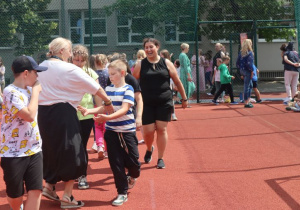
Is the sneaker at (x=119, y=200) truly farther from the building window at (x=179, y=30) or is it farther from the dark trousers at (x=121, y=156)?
the building window at (x=179, y=30)

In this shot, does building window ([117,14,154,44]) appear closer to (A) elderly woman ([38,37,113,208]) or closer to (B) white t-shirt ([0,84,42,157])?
(A) elderly woman ([38,37,113,208])

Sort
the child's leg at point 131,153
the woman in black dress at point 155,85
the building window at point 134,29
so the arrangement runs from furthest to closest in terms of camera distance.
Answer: the building window at point 134,29
the woman in black dress at point 155,85
the child's leg at point 131,153

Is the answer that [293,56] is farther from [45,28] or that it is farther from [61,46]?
[61,46]

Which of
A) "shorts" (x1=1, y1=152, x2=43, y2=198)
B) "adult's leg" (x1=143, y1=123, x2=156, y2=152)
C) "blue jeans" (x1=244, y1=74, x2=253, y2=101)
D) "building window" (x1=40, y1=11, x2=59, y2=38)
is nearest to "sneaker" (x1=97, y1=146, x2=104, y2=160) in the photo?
"adult's leg" (x1=143, y1=123, x2=156, y2=152)

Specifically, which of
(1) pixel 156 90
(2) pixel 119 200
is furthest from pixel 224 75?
(2) pixel 119 200

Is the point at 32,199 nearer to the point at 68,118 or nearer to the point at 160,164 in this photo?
the point at 68,118

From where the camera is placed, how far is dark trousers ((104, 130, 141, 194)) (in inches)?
238

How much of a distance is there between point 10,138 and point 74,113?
1024mm

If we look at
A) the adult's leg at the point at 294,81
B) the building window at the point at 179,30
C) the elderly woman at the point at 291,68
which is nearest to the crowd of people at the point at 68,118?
the elderly woman at the point at 291,68

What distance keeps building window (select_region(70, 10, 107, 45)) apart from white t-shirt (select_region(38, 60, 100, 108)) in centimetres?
1067

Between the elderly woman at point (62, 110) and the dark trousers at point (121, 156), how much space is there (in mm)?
547

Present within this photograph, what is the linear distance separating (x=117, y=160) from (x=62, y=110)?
98 cm

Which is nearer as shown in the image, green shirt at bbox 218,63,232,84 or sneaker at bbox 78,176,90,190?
sneaker at bbox 78,176,90,190

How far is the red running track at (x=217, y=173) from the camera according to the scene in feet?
19.7
